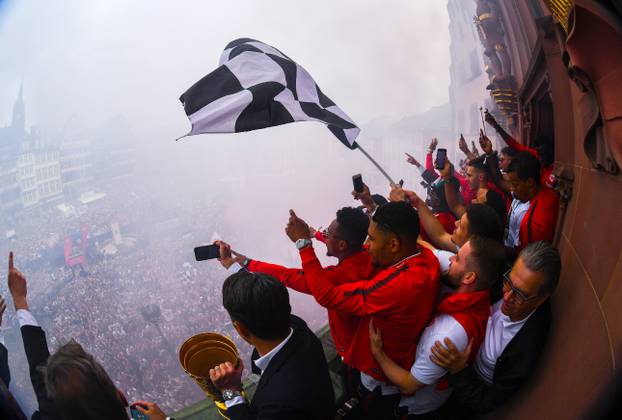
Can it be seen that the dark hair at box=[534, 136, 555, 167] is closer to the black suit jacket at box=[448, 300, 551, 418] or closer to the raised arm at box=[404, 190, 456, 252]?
the raised arm at box=[404, 190, 456, 252]

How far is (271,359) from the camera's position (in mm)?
1441

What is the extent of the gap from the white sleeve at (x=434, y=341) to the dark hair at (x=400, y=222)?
1.35 feet

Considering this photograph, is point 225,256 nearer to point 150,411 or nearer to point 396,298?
point 150,411

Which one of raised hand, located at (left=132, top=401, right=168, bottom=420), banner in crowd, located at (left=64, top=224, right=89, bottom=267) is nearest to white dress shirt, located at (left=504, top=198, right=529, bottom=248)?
raised hand, located at (left=132, top=401, right=168, bottom=420)

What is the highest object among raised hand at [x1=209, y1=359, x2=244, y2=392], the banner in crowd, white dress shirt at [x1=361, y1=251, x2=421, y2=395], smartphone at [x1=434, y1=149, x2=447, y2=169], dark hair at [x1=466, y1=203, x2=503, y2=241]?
smartphone at [x1=434, y1=149, x2=447, y2=169]

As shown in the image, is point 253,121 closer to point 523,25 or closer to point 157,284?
point 523,25

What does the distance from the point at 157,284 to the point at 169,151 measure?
5514 millimetres

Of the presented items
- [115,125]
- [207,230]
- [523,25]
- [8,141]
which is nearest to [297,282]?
[523,25]

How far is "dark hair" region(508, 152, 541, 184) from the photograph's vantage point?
8.23 feet

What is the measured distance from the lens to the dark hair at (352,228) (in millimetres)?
2238

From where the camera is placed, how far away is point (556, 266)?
1.45m

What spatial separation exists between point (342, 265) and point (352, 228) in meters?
0.24

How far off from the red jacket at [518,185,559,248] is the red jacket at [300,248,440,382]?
1120mm

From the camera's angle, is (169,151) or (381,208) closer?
(381,208)
